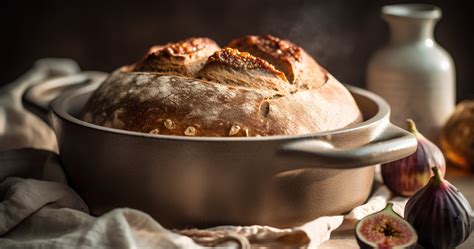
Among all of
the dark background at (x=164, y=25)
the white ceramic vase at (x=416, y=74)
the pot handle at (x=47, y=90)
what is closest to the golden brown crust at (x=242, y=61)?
the pot handle at (x=47, y=90)

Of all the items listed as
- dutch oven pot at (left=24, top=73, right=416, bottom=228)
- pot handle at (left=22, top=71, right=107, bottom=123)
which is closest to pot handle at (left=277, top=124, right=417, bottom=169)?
dutch oven pot at (left=24, top=73, right=416, bottom=228)

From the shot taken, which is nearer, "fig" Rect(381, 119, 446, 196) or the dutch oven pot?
the dutch oven pot

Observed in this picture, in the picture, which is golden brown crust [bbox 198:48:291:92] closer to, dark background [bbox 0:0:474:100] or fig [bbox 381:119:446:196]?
fig [bbox 381:119:446:196]

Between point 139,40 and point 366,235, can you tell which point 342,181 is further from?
point 139,40

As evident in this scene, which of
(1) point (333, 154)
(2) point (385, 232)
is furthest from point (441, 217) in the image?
(1) point (333, 154)

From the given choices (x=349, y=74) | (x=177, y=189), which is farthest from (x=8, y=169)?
(x=349, y=74)

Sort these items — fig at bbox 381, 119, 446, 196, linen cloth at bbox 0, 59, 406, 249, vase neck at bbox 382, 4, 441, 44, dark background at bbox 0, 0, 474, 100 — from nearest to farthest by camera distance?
linen cloth at bbox 0, 59, 406, 249
fig at bbox 381, 119, 446, 196
vase neck at bbox 382, 4, 441, 44
dark background at bbox 0, 0, 474, 100

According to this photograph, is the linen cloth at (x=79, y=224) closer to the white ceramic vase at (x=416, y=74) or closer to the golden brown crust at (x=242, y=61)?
the golden brown crust at (x=242, y=61)
